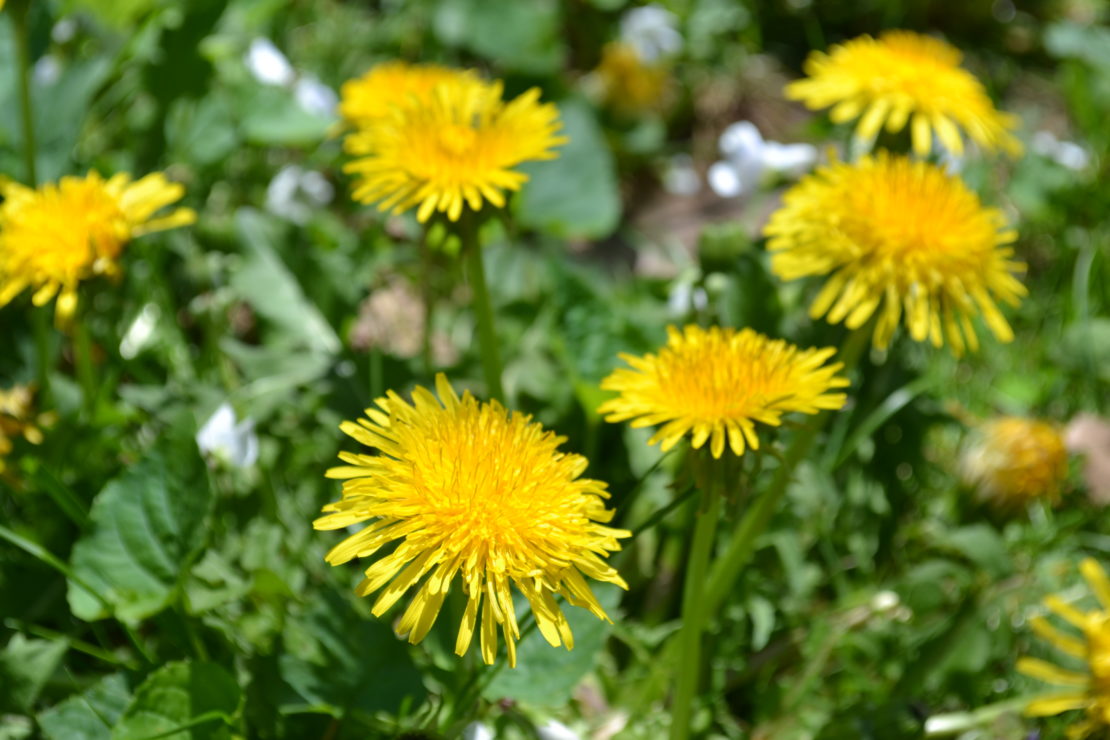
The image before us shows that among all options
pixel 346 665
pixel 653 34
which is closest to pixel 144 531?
pixel 346 665

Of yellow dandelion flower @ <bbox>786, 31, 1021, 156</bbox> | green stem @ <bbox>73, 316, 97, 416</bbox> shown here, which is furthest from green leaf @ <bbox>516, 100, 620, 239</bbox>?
green stem @ <bbox>73, 316, 97, 416</bbox>

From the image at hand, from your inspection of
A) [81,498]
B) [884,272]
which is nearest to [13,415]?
[81,498]

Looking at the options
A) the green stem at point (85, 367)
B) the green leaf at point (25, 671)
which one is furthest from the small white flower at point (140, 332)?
the green leaf at point (25, 671)

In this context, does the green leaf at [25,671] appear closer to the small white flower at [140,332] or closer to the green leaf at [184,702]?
the green leaf at [184,702]

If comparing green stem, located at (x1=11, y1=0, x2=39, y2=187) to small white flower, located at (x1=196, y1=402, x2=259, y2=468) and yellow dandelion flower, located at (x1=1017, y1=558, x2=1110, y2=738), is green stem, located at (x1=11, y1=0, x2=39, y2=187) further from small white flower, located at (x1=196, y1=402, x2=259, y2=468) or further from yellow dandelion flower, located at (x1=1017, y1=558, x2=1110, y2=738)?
yellow dandelion flower, located at (x1=1017, y1=558, x2=1110, y2=738)

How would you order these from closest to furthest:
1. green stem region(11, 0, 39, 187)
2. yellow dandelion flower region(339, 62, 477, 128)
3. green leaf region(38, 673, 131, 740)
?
green leaf region(38, 673, 131, 740)
green stem region(11, 0, 39, 187)
yellow dandelion flower region(339, 62, 477, 128)

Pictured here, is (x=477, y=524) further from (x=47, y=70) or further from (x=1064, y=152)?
(x=1064, y=152)
